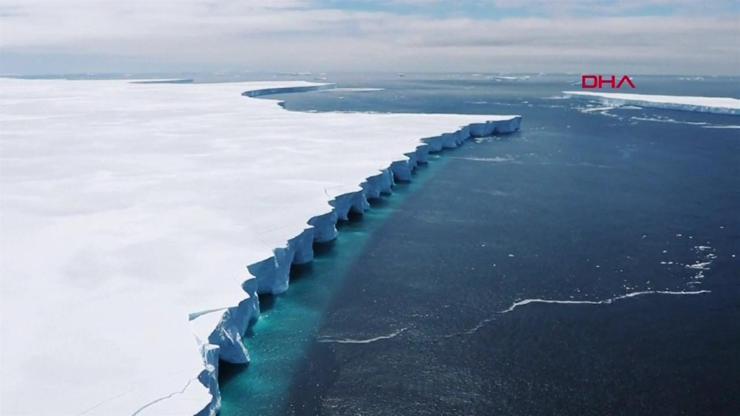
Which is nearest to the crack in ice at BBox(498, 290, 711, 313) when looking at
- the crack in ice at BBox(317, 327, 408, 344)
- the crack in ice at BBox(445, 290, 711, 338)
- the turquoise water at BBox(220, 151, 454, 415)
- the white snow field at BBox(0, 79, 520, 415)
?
the crack in ice at BBox(445, 290, 711, 338)

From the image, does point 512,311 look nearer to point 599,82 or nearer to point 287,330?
point 287,330

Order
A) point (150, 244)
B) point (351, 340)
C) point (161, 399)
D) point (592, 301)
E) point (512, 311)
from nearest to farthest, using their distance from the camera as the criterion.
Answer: point (161, 399) < point (351, 340) < point (150, 244) < point (512, 311) < point (592, 301)

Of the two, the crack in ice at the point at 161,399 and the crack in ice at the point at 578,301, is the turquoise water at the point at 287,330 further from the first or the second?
the crack in ice at the point at 578,301

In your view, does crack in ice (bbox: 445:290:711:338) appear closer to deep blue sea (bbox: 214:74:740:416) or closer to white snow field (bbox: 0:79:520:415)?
deep blue sea (bbox: 214:74:740:416)

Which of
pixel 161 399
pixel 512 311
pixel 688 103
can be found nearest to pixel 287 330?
pixel 161 399

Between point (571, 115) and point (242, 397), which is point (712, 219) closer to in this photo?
point (242, 397)

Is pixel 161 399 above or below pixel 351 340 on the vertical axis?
above

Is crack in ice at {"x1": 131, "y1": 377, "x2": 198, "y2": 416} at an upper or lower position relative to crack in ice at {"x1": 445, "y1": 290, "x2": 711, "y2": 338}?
upper

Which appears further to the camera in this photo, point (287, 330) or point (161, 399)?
point (287, 330)
